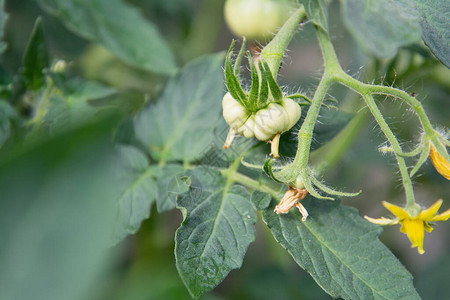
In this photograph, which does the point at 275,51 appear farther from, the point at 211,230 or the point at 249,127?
the point at 211,230

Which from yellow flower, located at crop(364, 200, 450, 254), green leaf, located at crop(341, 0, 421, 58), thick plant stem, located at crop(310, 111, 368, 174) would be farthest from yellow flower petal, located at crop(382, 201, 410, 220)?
thick plant stem, located at crop(310, 111, 368, 174)

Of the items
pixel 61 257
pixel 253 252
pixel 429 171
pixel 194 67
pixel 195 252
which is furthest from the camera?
pixel 253 252

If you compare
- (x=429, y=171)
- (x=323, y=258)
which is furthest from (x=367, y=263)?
(x=429, y=171)

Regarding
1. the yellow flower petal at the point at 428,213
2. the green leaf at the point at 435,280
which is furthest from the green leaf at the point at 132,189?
the green leaf at the point at 435,280

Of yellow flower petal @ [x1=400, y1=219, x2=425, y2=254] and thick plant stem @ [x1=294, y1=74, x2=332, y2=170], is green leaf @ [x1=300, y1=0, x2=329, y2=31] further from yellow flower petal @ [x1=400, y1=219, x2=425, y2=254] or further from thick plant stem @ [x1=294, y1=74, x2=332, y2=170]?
yellow flower petal @ [x1=400, y1=219, x2=425, y2=254]

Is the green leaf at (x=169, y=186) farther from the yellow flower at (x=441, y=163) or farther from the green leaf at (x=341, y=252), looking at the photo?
the yellow flower at (x=441, y=163)

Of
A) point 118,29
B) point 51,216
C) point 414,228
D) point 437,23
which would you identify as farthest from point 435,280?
point 51,216

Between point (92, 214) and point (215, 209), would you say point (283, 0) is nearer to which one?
point (215, 209)
